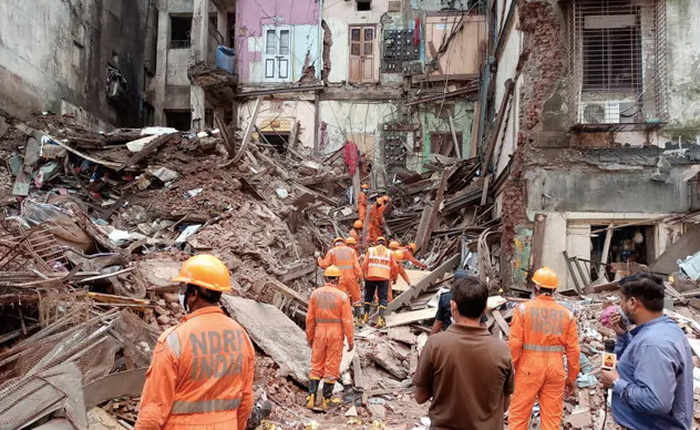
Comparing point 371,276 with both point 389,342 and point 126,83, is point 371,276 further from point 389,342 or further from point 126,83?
point 126,83

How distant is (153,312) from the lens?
6508mm

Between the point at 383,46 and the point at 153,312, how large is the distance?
16.0 m

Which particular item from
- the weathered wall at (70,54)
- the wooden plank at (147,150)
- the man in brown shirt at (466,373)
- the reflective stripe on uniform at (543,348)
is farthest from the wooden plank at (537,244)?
the weathered wall at (70,54)

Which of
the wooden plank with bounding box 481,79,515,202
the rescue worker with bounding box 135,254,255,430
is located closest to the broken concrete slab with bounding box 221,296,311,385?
the rescue worker with bounding box 135,254,255,430

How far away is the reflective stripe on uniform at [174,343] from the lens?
8.39 feet

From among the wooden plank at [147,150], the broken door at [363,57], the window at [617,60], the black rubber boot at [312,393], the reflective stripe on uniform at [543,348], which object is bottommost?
the black rubber boot at [312,393]

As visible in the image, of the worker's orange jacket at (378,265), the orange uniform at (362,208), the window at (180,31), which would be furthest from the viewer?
the window at (180,31)

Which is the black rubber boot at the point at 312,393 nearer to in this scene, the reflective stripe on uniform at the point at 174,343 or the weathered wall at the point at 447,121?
the reflective stripe on uniform at the point at 174,343

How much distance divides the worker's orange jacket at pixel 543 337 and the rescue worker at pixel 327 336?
2.16 metres

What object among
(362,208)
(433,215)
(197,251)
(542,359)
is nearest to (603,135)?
(433,215)

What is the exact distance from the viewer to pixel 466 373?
264 centimetres

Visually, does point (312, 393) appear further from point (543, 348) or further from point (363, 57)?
point (363, 57)

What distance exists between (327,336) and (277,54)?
53.5 feet

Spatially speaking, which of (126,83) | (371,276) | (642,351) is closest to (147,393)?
(642,351)
